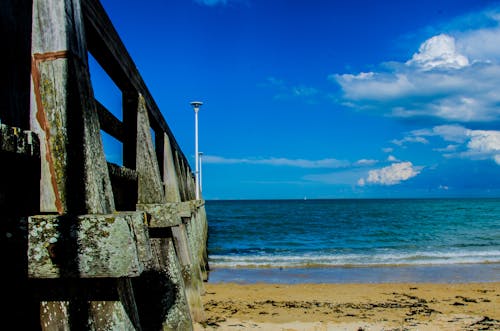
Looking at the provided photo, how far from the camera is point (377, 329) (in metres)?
7.98

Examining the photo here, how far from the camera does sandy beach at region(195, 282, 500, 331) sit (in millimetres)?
8305

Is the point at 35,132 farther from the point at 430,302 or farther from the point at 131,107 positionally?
the point at 430,302

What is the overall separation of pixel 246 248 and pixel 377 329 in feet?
62.1

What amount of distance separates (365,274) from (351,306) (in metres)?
5.97

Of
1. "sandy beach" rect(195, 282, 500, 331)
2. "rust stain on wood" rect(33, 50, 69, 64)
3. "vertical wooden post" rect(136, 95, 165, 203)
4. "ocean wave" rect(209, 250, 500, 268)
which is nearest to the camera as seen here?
"rust stain on wood" rect(33, 50, 69, 64)

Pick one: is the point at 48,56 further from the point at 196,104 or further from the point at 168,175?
the point at 196,104

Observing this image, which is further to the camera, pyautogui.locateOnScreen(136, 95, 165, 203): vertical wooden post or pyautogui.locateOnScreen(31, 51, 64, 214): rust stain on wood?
pyautogui.locateOnScreen(136, 95, 165, 203): vertical wooden post

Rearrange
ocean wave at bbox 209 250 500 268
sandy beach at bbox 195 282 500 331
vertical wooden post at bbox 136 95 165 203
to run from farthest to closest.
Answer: ocean wave at bbox 209 250 500 268 → sandy beach at bbox 195 282 500 331 → vertical wooden post at bbox 136 95 165 203

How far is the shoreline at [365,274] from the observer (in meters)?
14.4

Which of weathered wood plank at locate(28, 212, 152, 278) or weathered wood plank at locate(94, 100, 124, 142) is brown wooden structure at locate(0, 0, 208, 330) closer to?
weathered wood plank at locate(28, 212, 152, 278)

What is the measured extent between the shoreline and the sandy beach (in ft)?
3.60

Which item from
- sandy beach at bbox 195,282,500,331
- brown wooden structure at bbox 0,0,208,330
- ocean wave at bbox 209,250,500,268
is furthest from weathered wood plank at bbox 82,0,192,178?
ocean wave at bbox 209,250,500,268

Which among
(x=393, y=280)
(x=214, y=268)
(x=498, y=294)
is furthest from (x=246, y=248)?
(x=498, y=294)

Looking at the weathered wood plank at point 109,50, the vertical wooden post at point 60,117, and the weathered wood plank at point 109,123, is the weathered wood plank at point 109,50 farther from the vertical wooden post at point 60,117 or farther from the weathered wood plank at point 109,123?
the vertical wooden post at point 60,117
